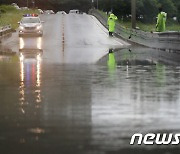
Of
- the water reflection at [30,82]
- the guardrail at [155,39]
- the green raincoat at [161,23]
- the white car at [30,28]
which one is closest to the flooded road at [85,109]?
the water reflection at [30,82]

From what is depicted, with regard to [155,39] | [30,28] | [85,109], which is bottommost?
[85,109]

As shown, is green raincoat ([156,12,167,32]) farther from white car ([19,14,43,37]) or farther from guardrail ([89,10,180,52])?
white car ([19,14,43,37])

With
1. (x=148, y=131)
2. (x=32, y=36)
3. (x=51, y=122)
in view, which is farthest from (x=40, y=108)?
(x=32, y=36)

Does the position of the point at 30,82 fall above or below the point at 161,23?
below

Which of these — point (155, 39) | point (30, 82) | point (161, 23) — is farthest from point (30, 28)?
point (30, 82)

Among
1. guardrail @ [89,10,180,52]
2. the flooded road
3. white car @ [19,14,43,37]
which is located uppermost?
white car @ [19,14,43,37]

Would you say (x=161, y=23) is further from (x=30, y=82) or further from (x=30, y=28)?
(x=30, y=82)

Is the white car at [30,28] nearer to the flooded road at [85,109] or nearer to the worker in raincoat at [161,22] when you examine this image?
the worker in raincoat at [161,22]

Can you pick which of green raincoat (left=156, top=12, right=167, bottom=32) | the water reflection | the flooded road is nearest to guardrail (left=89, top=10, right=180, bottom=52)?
green raincoat (left=156, top=12, right=167, bottom=32)

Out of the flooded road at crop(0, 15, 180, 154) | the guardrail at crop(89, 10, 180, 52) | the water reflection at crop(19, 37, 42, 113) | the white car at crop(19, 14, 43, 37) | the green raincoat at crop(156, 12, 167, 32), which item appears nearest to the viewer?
the flooded road at crop(0, 15, 180, 154)

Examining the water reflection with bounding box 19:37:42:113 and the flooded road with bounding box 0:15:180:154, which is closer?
the flooded road with bounding box 0:15:180:154

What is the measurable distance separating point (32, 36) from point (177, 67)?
29105 millimetres

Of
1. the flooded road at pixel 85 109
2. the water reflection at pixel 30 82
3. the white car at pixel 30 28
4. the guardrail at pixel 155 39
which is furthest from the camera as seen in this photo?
the white car at pixel 30 28

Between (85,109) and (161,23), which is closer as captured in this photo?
(85,109)
